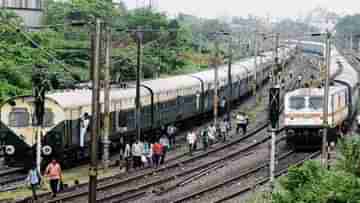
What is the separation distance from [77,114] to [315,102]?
10962 mm

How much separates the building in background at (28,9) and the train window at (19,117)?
30228 millimetres

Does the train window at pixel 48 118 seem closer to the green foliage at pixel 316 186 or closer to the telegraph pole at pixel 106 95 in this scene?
the telegraph pole at pixel 106 95

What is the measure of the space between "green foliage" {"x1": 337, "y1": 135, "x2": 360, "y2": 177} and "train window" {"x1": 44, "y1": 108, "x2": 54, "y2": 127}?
13.7 meters

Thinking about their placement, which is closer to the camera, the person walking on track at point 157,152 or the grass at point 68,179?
the grass at point 68,179

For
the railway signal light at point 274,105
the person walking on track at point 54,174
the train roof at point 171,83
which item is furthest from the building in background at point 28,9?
the railway signal light at point 274,105

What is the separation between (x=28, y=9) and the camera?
60.9 metres

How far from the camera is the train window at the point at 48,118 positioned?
27.2m

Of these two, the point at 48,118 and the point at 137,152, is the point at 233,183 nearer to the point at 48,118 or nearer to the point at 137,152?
the point at 137,152

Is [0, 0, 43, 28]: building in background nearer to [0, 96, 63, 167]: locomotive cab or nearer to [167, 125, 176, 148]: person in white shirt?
[167, 125, 176, 148]: person in white shirt

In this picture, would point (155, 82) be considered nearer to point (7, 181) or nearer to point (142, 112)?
point (142, 112)

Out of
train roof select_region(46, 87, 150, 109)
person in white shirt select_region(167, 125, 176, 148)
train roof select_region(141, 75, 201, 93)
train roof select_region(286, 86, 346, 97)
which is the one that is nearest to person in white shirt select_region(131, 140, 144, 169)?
train roof select_region(46, 87, 150, 109)

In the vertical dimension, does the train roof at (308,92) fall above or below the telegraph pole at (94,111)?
below

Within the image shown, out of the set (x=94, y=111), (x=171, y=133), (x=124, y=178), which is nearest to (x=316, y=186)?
(x=94, y=111)

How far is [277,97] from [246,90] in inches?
1739
